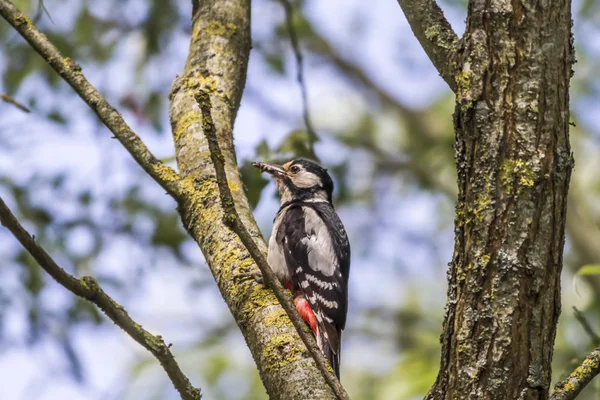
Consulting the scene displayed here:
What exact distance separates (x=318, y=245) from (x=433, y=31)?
6.52ft

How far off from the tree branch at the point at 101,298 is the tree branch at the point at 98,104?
82 centimetres

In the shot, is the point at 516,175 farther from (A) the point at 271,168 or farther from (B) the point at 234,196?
(A) the point at 271,168

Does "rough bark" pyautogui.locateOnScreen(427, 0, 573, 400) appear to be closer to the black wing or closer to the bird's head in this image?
the black wing

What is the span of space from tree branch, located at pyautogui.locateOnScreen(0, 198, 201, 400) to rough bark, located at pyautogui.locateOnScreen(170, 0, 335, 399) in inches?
11.8

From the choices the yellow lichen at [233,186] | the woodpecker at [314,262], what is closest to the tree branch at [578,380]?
the yellow lichen at [233,186]

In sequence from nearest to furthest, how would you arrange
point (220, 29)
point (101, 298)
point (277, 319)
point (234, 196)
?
1. point (101, 298)
2. point (277, 319)
3. point (234, 196)
4. point (220, 29)

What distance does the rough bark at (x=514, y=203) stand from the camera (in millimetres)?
2150

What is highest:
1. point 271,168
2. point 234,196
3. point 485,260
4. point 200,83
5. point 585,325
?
point 271,168

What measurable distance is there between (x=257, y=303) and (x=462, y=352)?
88 centimetres

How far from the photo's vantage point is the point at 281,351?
258 centimetres

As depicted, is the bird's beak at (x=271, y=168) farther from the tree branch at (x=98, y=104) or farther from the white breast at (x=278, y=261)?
the tree branch at (x=98, y=104)

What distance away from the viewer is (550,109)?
2.16m

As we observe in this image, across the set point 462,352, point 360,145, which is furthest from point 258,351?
point 360,145

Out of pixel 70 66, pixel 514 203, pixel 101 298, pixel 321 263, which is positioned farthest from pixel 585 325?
pixel 70 66
